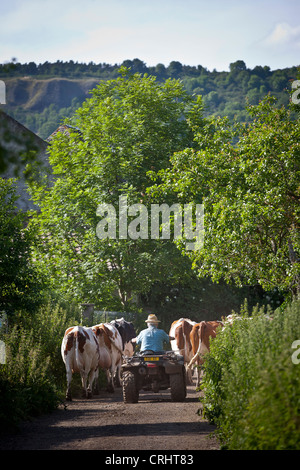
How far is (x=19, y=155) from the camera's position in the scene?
7402 millimetres

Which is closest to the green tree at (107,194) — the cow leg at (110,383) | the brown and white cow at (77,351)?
the cow leg at (110,383)

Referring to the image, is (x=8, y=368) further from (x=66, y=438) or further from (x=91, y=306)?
(x=91, y=306)

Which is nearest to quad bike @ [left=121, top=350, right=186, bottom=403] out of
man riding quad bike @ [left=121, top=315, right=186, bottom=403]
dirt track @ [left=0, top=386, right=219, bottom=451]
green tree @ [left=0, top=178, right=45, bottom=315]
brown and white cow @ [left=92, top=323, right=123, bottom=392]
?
man riding quad bike @ [left=121, top=315, right=186, bottom=403]

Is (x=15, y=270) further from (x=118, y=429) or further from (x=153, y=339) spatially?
(x=118, y=429)

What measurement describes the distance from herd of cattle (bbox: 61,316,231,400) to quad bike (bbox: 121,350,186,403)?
81 cm

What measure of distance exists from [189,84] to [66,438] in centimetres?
12936

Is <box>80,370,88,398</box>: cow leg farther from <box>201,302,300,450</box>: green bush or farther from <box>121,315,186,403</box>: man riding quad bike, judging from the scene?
<box>201,302,300,450</box>: green bush

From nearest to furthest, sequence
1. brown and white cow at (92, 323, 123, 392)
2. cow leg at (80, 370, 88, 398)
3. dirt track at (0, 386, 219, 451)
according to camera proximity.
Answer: dirt track at (0, 386, 219, 451) → cow leg at (80, 370, 88, 398) → brown and white cow at (92, 323, 123, 392)

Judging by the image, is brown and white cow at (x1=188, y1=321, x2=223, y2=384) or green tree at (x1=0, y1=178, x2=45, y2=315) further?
brown and white cow at (x1=188, y1=321, x2=223, y2=384)

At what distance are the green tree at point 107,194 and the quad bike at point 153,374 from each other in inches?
493

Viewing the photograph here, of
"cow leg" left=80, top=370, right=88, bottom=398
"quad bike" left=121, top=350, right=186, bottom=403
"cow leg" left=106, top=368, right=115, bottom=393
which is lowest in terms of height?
"cow leg" left=106, top=368, right=115, bottom=393

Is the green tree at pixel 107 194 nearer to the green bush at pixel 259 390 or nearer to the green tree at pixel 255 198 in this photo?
the green tree at pixel 255 198

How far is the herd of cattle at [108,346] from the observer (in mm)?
15875

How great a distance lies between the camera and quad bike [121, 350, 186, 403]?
49.2 ft
